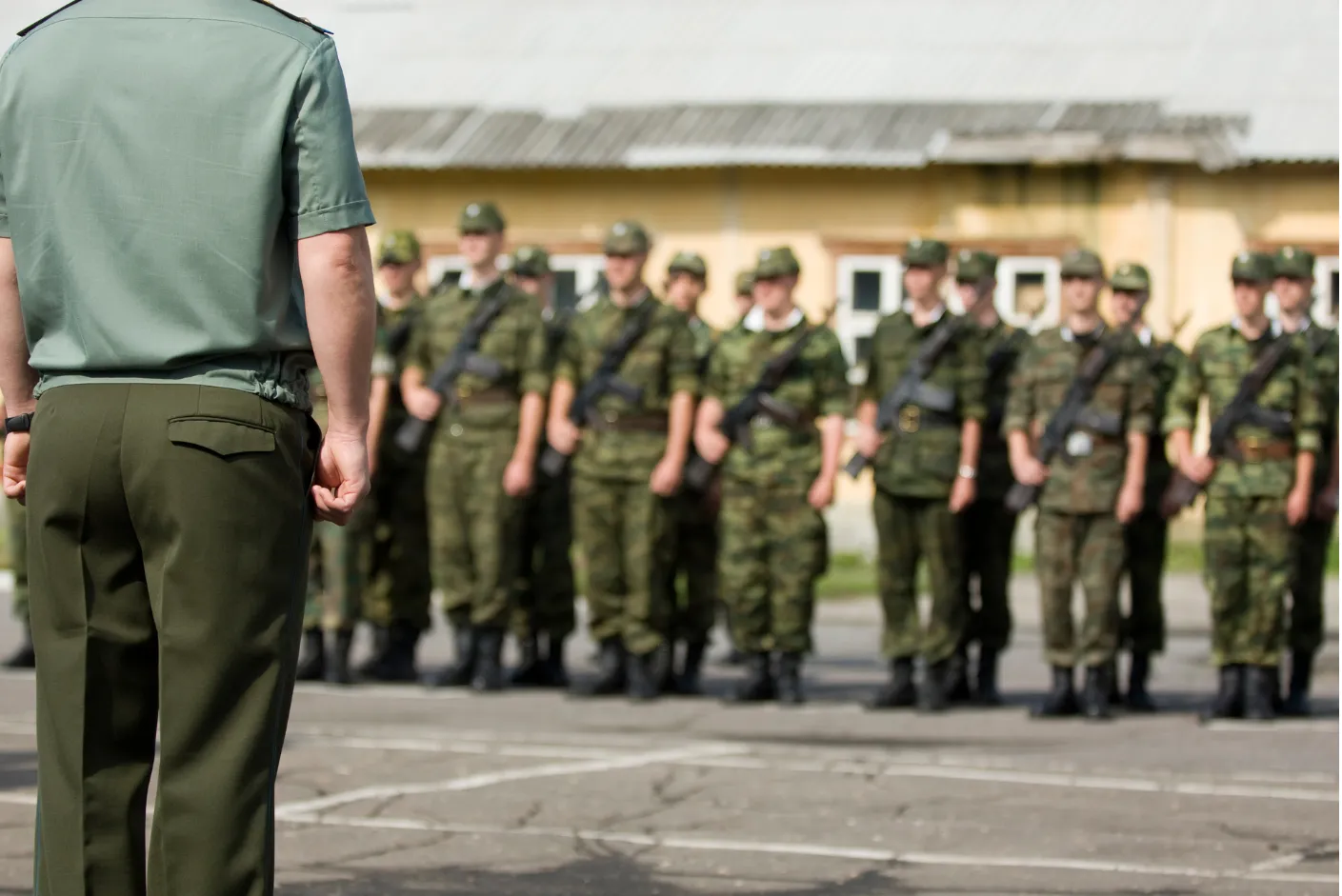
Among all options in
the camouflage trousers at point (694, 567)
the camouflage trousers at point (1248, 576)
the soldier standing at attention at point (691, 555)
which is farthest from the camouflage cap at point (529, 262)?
the camouflage trousers at point (1248, 576)

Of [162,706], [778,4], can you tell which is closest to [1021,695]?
[162,706]

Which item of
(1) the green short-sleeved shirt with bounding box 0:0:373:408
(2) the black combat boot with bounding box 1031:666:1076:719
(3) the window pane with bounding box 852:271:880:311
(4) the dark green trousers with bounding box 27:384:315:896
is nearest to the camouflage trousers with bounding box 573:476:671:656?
(2) the black combat boot with bounding box 1031:666:1076:719

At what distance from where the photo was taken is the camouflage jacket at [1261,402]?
10086 mm

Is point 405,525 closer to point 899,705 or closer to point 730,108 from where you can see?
point 899,705

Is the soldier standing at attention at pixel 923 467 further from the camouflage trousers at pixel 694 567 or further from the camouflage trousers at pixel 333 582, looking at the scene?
the camouflage trousers at pixel 333 582

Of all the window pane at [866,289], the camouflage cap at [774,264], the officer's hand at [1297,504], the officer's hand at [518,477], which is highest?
the window pane at [866,289]

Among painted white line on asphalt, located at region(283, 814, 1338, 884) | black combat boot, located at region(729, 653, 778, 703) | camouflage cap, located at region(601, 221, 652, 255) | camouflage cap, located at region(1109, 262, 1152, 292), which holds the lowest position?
painted white line on asphalt, located at region(283, 814, 1338, 884)

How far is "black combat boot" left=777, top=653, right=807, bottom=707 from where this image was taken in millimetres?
10570

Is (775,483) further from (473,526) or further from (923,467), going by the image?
(473,526)

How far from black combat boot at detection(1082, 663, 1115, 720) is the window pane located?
10826 millimetres

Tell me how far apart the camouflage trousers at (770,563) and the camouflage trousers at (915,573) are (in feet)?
0.96

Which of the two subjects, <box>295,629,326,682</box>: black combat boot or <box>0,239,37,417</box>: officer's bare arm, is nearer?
<box>0,239,37,417</box>: officer's bare arm

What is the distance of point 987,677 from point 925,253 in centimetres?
189

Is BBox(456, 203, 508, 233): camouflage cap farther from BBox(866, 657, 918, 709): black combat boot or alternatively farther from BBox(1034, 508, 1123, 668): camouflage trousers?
BBox(1034, 508, 1123, 668): camouflage trousers
